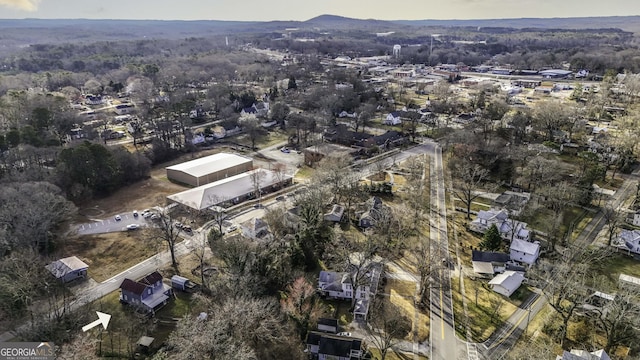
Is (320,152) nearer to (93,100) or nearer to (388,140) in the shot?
(388,140)

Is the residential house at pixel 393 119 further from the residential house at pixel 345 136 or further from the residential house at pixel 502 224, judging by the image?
the residential house at pixel 502 224

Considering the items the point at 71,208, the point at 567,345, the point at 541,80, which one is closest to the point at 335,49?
the point at 541,80

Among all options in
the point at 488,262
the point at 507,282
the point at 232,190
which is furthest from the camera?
the point at 232,190

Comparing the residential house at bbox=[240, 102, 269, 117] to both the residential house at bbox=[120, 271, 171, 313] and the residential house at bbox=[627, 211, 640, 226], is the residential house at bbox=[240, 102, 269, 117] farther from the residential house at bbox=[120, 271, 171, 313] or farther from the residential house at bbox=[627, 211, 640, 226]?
the residential house at bbox=[627, 211, 640, 226]

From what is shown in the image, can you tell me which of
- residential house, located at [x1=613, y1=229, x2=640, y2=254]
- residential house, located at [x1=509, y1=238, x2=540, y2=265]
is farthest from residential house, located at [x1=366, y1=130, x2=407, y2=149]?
residential house, located at [x1=613, y1=229, x2=640, y2=254]

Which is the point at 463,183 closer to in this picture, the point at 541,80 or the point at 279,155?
the point at 279,155

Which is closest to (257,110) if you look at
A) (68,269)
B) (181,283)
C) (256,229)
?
(256,229)
